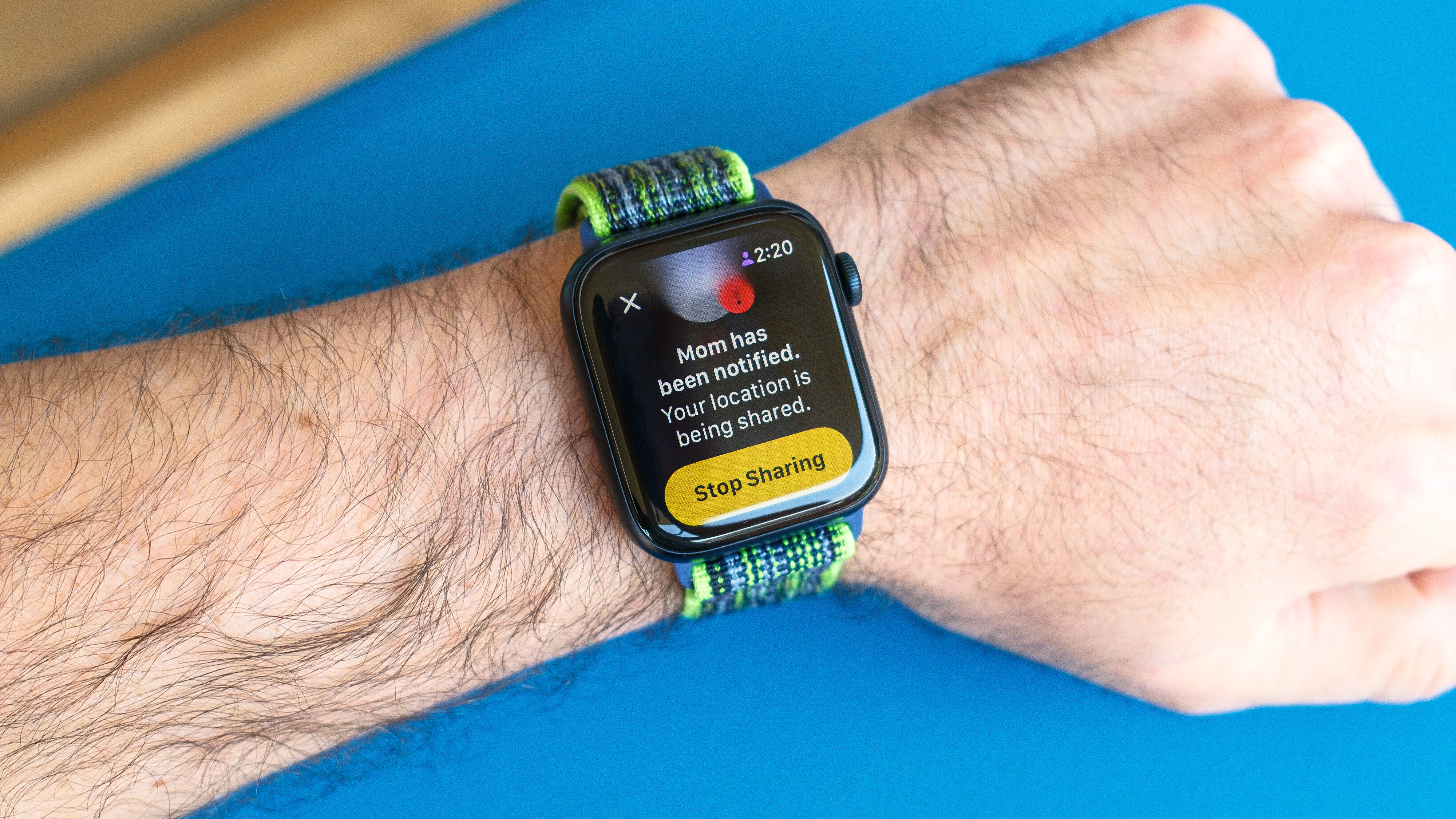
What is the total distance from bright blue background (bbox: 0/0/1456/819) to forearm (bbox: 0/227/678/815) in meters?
0.16

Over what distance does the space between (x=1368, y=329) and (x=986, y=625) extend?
1.65 ft

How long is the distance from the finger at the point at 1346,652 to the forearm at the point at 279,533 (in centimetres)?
65

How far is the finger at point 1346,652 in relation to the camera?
3.48 ft

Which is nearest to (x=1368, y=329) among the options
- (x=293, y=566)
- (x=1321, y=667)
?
(x=1321, y=667)

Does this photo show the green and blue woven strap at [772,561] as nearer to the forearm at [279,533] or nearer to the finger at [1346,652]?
the forearm at [279,533]

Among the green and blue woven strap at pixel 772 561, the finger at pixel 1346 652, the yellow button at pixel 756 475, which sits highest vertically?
the yellow button at pixel 756 475

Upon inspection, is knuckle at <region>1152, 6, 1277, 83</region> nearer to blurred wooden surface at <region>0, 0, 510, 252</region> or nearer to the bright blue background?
the bright blue background

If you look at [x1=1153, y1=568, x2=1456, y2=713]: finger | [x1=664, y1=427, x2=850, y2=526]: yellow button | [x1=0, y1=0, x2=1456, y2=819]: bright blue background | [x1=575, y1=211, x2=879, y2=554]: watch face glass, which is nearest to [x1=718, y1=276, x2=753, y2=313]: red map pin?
[x1=575, y1=211, x2=879, y2=554]: watch face glass

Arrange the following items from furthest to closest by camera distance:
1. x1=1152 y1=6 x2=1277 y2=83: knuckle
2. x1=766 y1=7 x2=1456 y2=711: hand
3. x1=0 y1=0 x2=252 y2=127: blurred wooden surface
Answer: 1. x1=0 y1=0 x2=252 y2=127: blurred wooden surface
2. x1=1152 y1=6 x2=1277 y2=83: knuckle
3. x1=766 y1=7 x2=1456 y2=711: hand

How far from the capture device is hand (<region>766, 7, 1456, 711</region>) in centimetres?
97

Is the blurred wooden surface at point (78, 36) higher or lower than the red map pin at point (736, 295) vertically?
higher

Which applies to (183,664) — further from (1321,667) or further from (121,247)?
(1321,667)

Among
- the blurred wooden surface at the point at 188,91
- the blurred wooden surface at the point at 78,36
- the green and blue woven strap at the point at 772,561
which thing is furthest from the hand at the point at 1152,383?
the blurred wooden surface at the point at 78,36

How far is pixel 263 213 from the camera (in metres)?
1.24
